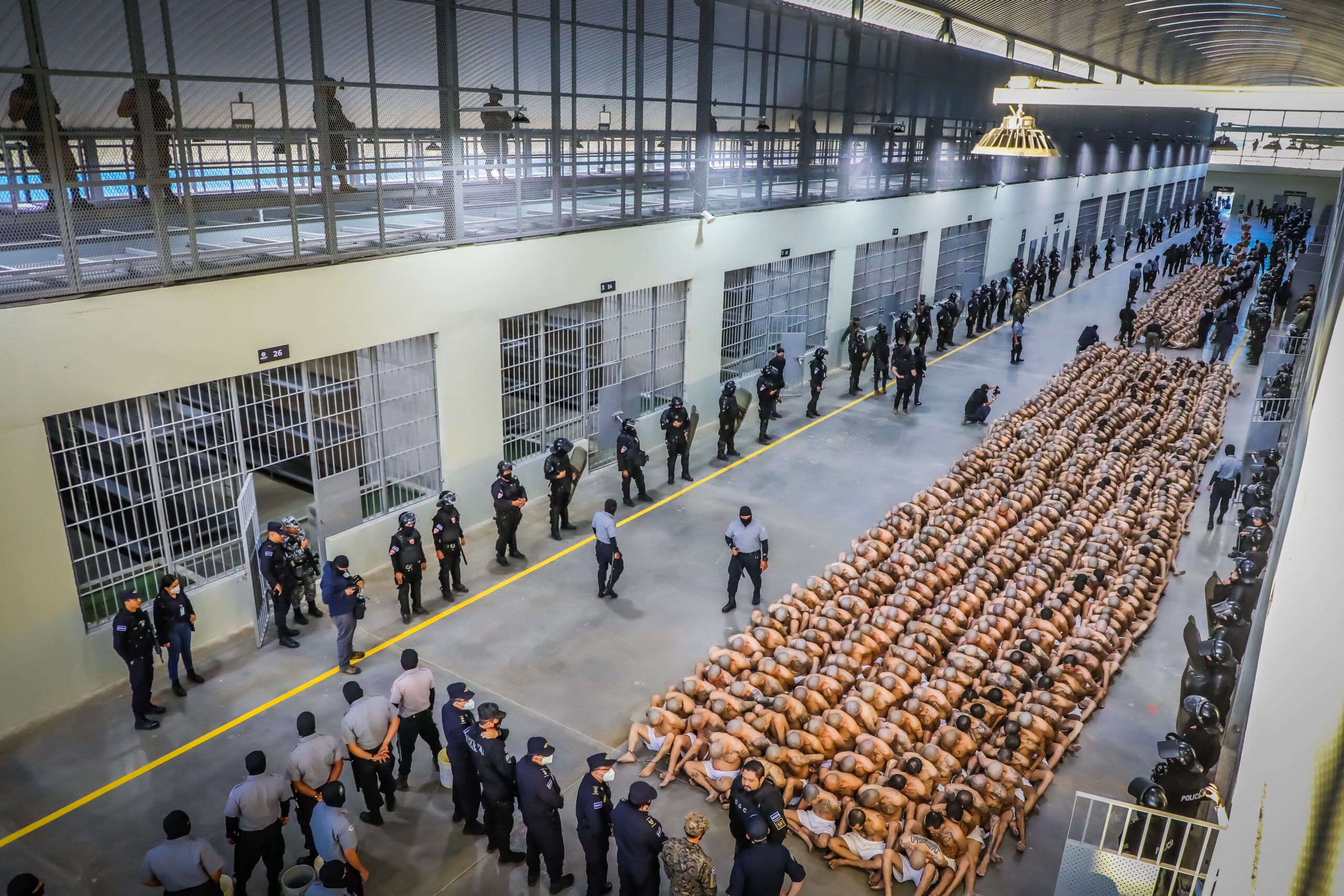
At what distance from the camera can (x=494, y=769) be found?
7109 millimetres

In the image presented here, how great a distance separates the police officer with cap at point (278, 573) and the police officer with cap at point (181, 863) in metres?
4.15

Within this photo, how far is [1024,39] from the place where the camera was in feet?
86.9

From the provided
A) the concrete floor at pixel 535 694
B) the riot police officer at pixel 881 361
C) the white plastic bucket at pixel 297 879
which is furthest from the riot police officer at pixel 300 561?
the riot police officer at pixel 881 361

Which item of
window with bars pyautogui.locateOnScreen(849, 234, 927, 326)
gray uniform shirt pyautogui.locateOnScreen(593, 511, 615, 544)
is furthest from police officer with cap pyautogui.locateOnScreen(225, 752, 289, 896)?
window with bars pyautogui.locateOnScreen(849, 234, 927, 326)

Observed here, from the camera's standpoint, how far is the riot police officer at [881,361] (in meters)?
20.6

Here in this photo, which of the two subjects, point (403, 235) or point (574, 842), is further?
point (403, 235)

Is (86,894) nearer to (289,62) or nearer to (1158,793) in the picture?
(1158,793)

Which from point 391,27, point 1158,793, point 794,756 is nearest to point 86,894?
point 794,756

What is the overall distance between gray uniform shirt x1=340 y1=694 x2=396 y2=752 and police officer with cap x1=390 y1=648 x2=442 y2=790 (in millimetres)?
236

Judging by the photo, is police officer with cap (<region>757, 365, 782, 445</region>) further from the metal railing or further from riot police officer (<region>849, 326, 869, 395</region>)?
the metal railing

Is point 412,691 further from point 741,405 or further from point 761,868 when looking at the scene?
point 741,405

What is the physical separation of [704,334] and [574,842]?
11.7 metres

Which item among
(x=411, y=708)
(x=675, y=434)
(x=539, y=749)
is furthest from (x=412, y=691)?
(x=675, y=434)

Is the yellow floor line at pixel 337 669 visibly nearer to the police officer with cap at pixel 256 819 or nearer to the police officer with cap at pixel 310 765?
the police officer with cap at pixel 256 819
